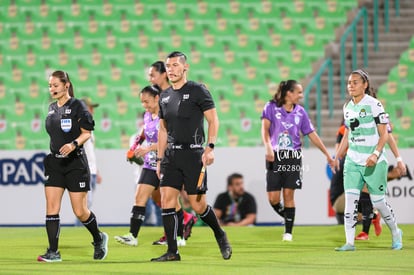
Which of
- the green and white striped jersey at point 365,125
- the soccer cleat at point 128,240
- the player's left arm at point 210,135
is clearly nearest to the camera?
the player's left arm at point 210,135

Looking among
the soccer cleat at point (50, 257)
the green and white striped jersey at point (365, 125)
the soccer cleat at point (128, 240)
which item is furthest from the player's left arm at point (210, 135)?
the soccer cleat at point (128, 240)

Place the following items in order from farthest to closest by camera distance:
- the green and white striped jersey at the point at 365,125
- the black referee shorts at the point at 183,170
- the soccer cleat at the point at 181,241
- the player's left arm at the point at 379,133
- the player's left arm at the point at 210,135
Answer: the soccer cleat at the point at 181,241, the green and white striped jersey at the point at 365,125, the player's left arm at the point at 379,133, the black referee shorts at the point at 183,170, the player's left arm at the point at 210,135

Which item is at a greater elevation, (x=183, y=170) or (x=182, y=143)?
(x=182, y=143)

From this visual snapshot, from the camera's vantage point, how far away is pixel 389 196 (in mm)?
17438

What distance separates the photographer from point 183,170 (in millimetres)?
9938

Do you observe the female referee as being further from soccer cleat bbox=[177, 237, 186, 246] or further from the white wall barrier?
the white wall barrier

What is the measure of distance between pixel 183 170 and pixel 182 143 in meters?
0.27

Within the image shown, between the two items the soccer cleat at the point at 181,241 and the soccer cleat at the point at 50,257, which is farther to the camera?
the soccer cleat at the point at 181,241

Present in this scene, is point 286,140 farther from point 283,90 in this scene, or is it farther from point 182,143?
point 182,143

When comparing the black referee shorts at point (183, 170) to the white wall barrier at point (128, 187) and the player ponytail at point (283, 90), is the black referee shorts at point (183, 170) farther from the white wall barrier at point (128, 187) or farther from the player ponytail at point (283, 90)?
the white wall barrier at point (128, 187)

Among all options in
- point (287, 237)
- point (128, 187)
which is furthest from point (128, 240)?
point (128, 187)

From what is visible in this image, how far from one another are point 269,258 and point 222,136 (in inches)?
375

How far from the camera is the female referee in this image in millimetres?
13203

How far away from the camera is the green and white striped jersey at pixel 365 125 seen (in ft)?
36.4
